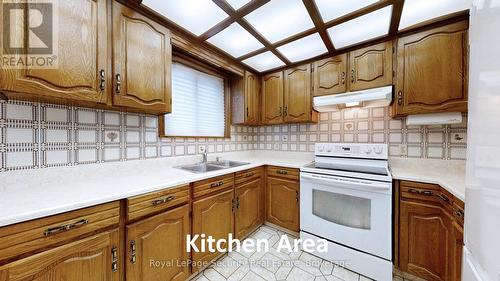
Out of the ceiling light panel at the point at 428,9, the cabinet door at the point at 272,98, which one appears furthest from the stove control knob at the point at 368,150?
the ceiling light panel at the point at 428,9

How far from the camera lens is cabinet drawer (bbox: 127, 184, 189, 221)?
106cm

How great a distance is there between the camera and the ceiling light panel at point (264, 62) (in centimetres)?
213

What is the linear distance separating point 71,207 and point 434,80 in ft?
8.79

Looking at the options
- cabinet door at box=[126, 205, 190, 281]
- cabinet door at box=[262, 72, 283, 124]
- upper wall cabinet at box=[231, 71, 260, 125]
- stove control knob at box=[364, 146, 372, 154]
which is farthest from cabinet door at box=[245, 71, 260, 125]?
cabinet door at box=[126, 205, 190, 281]

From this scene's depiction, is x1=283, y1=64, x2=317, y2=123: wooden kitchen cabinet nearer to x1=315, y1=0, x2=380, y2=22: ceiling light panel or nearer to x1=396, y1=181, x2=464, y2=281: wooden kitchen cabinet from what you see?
x1=315, y1=0, x2=380, y2=22: ceiling light panel

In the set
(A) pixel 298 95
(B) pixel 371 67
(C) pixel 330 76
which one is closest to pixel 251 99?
(A) pixel 298 95

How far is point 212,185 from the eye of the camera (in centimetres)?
156

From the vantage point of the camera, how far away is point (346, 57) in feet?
6.48

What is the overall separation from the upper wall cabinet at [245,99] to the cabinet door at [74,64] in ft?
5.03

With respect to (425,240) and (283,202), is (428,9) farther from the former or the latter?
(283,202)

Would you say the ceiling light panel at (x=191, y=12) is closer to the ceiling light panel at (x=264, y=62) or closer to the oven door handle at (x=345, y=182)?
the ceiling light panel at (x=264, y=62)

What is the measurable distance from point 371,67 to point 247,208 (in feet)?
6.50

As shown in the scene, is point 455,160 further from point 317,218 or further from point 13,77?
point 13,77

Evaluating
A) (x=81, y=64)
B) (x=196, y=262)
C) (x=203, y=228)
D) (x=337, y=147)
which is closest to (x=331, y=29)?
(x=337, y=147)
